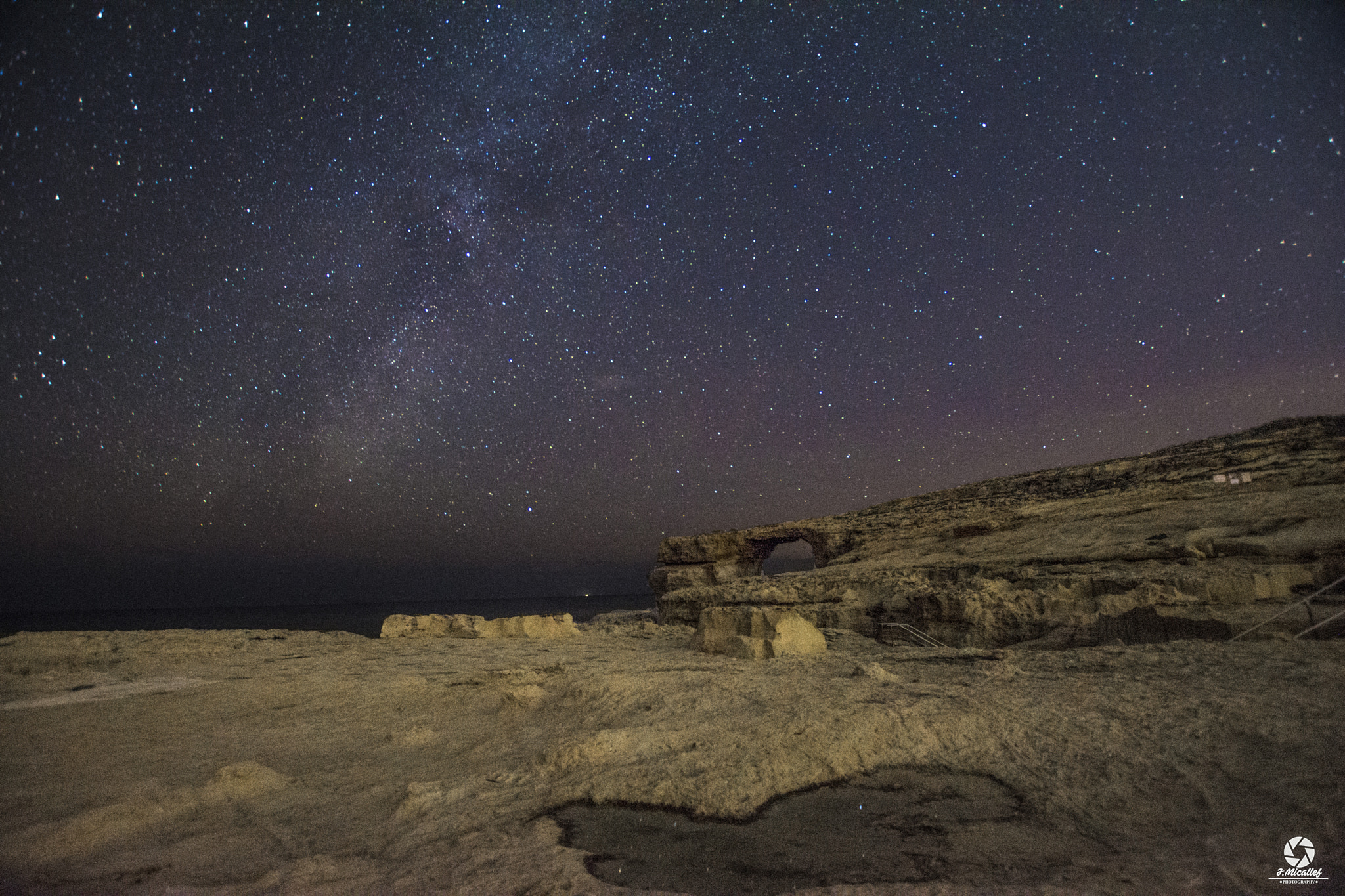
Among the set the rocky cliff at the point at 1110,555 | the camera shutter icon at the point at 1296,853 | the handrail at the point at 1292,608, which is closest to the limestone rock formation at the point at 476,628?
the rocky cliff at the point at 1110,555

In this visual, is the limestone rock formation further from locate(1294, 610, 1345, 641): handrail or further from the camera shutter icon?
the camera shutter icon

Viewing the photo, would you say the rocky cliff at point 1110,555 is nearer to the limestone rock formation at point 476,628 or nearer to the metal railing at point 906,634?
the metal railing at point 906,634

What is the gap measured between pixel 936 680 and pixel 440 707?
14.1 feet

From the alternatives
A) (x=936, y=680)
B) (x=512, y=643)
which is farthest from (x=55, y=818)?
(x=512, y=643)

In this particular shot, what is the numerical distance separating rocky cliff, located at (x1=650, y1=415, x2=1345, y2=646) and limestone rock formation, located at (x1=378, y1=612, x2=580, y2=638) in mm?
3637

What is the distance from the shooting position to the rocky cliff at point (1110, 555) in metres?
6.14

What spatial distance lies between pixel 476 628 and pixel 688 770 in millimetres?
10679

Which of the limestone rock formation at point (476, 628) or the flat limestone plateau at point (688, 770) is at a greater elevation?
the flat limestone plateau at point (688, 770)

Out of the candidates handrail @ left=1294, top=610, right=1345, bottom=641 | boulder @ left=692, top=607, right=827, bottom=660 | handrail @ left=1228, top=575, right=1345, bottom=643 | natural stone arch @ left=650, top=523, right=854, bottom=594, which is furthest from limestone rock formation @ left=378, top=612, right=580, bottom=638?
handrail @ left=1294, top=610, right=1345, bottom=641

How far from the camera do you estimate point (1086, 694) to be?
3.72m

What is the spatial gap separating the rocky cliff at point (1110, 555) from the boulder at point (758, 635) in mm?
2832

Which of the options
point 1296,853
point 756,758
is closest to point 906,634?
point 756,758

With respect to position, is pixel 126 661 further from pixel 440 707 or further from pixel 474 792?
pixel 474 792

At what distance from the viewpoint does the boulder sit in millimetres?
6574
